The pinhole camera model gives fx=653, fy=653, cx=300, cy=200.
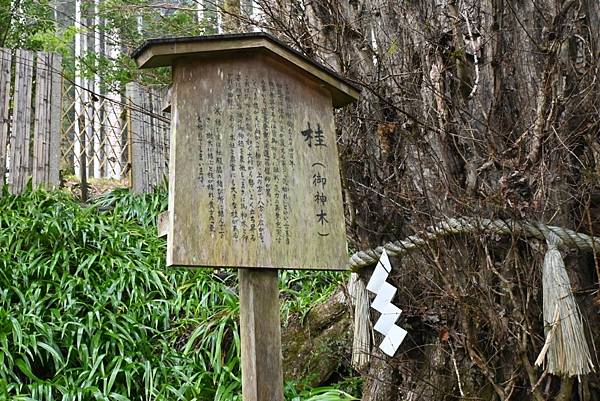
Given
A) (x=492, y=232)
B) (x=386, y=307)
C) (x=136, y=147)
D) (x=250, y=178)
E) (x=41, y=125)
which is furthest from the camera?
(x=136, y=147)

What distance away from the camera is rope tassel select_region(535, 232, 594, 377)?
2502 millimetres

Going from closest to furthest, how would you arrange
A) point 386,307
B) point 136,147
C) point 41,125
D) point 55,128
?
point 386,307 < point 41,125 < point 55,128 < point 136,147

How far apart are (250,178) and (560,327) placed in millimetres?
1335

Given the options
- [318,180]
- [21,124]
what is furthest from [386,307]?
[21,124]

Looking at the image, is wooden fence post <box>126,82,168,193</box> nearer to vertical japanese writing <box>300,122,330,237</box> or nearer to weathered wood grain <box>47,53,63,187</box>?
weathered wood grain <box>47,53,63,187</box>

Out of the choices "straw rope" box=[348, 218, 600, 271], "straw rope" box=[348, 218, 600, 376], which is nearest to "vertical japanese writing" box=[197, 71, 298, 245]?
"straw rope" box=[348, 218, 600, 271]

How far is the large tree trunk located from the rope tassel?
0.56ft

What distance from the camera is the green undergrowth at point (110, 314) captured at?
4023 millimetres

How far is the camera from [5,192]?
6.73 m

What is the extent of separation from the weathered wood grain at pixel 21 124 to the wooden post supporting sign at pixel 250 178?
5.12 metres

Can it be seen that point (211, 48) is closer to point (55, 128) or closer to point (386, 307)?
point (386, 307)

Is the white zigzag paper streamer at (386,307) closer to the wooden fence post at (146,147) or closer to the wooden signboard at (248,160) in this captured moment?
the wooden signboard at (248,160)

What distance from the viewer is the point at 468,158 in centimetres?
304

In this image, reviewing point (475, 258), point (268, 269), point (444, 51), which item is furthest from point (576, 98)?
point (268, 269)
